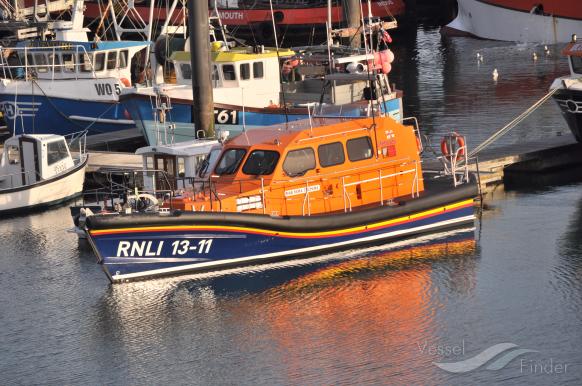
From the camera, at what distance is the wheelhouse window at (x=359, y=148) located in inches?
1029

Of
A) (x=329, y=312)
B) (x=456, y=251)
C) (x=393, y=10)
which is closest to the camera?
(x=329, y=312)

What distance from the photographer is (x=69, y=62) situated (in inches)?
1634

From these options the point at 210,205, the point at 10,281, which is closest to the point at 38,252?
the point at 10,281

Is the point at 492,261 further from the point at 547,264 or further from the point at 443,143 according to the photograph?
the point at 443,143

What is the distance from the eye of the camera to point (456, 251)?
2661 centimetres

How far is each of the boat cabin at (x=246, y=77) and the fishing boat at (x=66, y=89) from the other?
5010mm

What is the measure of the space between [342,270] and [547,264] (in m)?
4.01

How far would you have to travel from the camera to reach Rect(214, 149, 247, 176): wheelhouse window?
2575 cm

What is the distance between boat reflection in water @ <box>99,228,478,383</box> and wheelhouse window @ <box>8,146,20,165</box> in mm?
9320

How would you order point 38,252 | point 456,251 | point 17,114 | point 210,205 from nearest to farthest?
point 210,205
point 456,251
point 38,252
point 17,114

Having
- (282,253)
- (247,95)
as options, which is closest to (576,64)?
(247,95)

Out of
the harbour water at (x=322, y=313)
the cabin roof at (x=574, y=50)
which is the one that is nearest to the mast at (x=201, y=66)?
the harbour water at (x=322, y=313)

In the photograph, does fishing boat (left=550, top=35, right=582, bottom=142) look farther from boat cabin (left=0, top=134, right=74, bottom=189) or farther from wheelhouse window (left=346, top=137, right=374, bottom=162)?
boat cabin (left=0, top=134, right=74, bottom=189)

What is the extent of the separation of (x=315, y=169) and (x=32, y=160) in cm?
982
